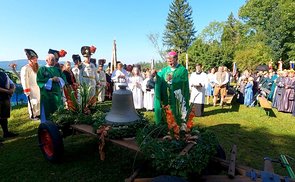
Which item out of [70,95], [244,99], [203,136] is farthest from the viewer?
[244,99]

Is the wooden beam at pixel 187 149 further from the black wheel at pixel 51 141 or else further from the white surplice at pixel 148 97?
the white surplice at pixel 148 97

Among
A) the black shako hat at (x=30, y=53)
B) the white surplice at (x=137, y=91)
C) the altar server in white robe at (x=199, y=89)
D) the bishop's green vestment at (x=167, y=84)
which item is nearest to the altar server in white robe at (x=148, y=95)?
the white surplice at (x=137, y=91)

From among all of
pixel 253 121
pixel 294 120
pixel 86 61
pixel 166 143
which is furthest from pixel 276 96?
pixel 166 143

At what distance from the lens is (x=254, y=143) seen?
641 cm

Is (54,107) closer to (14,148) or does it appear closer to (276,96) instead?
(14,148)

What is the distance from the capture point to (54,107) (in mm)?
6141

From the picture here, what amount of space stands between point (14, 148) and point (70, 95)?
2.28 metres

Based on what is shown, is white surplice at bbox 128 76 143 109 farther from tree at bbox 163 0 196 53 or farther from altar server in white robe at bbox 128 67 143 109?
tree at bbox 163 0 196 53

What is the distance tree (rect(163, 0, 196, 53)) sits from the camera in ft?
220

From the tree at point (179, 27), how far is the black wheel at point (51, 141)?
63.1m

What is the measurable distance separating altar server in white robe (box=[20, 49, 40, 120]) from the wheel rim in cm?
427

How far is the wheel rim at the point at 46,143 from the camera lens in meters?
4.48

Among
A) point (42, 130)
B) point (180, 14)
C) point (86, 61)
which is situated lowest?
point (42, 130)

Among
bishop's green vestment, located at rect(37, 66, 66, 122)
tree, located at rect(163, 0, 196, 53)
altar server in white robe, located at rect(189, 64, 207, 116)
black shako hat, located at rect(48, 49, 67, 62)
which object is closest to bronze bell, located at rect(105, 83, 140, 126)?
bishop's green vestment, located at rect(37, 66, 66, 122)
